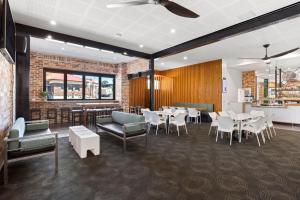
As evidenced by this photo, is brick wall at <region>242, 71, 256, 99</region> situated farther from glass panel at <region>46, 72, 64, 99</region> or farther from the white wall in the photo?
glass panel at <region>46, 72, 64, 99</region>

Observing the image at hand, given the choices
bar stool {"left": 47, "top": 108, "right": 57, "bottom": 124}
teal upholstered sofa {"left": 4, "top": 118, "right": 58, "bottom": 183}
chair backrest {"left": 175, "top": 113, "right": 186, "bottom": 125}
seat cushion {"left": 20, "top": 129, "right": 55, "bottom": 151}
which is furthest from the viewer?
bar stool {"left": 47, "top": 108, "right": 57, "bottom": 124}

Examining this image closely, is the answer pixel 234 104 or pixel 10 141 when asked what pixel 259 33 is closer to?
pixel 234 104

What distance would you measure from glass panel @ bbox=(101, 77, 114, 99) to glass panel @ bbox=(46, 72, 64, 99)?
7.05 feet

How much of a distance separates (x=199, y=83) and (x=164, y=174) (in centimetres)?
711

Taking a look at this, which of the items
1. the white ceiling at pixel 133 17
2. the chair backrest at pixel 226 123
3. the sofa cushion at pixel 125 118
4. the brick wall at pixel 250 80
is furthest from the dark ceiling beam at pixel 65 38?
the brick wall at pixel 250 80

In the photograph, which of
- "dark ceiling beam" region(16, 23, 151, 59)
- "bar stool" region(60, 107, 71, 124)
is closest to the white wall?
"dark ceiling beam" region(16, 23, 151, 59)

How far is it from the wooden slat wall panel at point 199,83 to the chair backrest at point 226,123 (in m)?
3.78

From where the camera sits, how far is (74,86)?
27.7 ft

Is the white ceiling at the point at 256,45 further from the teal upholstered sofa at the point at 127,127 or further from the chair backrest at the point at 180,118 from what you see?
the teal upholstered sofa at the point at 127,127

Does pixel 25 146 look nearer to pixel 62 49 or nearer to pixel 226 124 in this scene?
pixel 226 124

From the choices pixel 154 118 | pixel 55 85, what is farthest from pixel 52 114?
pixel 154 118

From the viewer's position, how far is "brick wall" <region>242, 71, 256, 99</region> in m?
10.0

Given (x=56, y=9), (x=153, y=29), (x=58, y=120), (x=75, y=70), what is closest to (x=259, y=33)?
(x=153, y=29)

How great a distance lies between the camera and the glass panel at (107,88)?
9.46 metres
